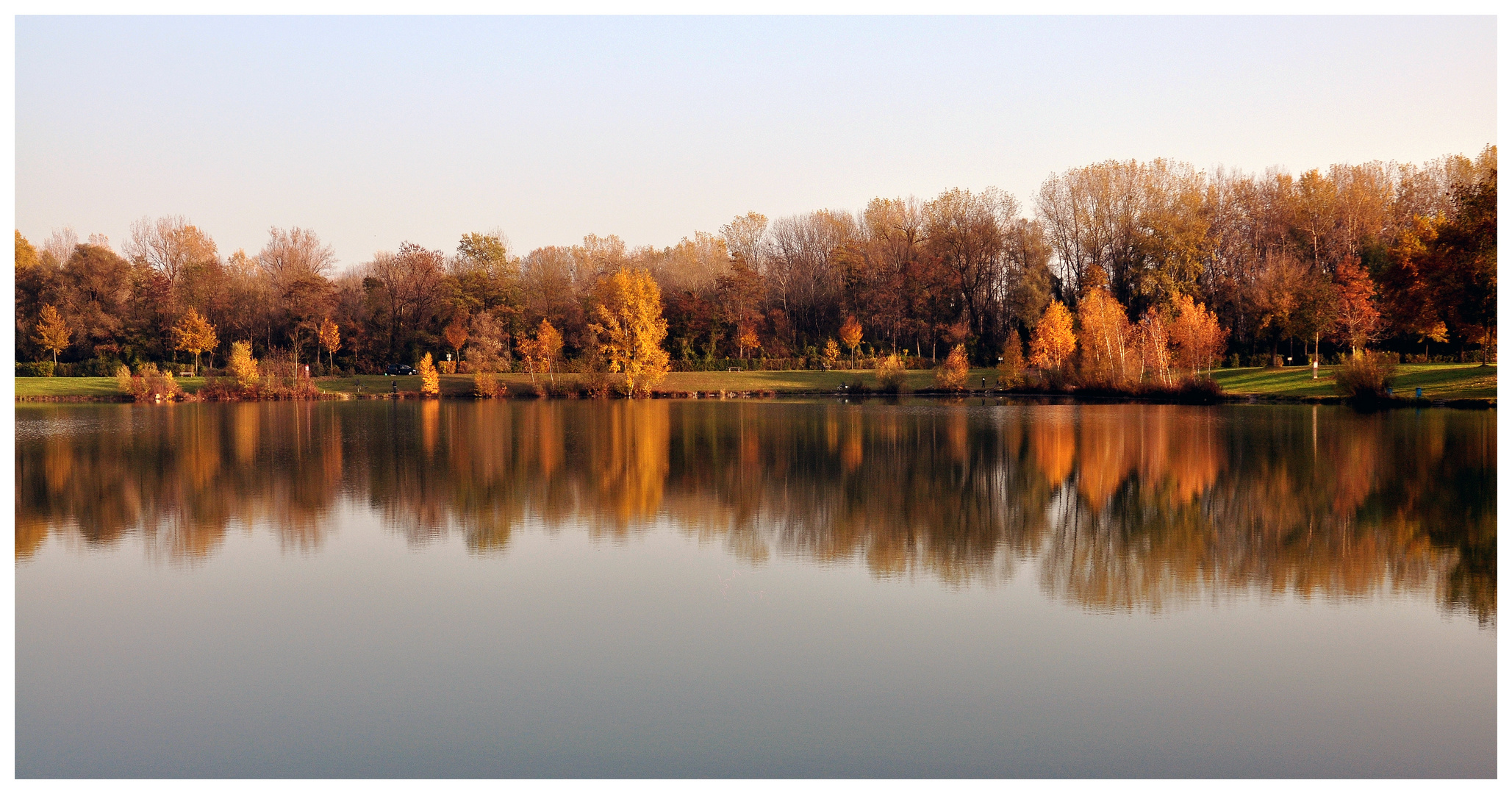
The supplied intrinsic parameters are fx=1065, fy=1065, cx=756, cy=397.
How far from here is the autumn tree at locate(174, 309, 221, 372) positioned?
55.7 metres

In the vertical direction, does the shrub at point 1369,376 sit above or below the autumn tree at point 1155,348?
below

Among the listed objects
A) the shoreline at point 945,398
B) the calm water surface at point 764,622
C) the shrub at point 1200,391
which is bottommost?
the calm water surface at point 764,622

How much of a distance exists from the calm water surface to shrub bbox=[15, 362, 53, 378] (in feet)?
154

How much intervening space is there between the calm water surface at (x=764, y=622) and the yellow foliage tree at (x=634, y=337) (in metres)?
34.1

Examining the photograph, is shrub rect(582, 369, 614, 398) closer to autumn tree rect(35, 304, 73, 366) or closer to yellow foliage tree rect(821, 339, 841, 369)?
yellow foliage tree rect(821, 339, 841, 369)

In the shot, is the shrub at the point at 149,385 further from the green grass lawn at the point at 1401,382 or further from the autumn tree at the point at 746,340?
the green grass lawn at the point at 1401,382

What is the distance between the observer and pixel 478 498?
1352cm

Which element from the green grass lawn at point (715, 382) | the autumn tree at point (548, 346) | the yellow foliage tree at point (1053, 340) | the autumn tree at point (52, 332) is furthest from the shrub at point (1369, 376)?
the autumn tree at point (52, 332)

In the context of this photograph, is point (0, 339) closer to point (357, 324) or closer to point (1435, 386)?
point (1435, 386)

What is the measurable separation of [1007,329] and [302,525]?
56.4m

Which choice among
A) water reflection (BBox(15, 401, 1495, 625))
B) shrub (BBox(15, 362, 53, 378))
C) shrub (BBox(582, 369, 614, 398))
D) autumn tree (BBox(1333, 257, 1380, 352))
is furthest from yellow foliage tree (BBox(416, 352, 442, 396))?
autumn tree (BBox(1333, 257, 1380, 352))

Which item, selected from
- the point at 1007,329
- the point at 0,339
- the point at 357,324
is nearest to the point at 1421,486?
the point at 0,339

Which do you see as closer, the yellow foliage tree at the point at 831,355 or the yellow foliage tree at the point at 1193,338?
the yellow foliage tree at the point at 1193,338

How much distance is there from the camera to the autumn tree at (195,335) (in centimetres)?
5569
